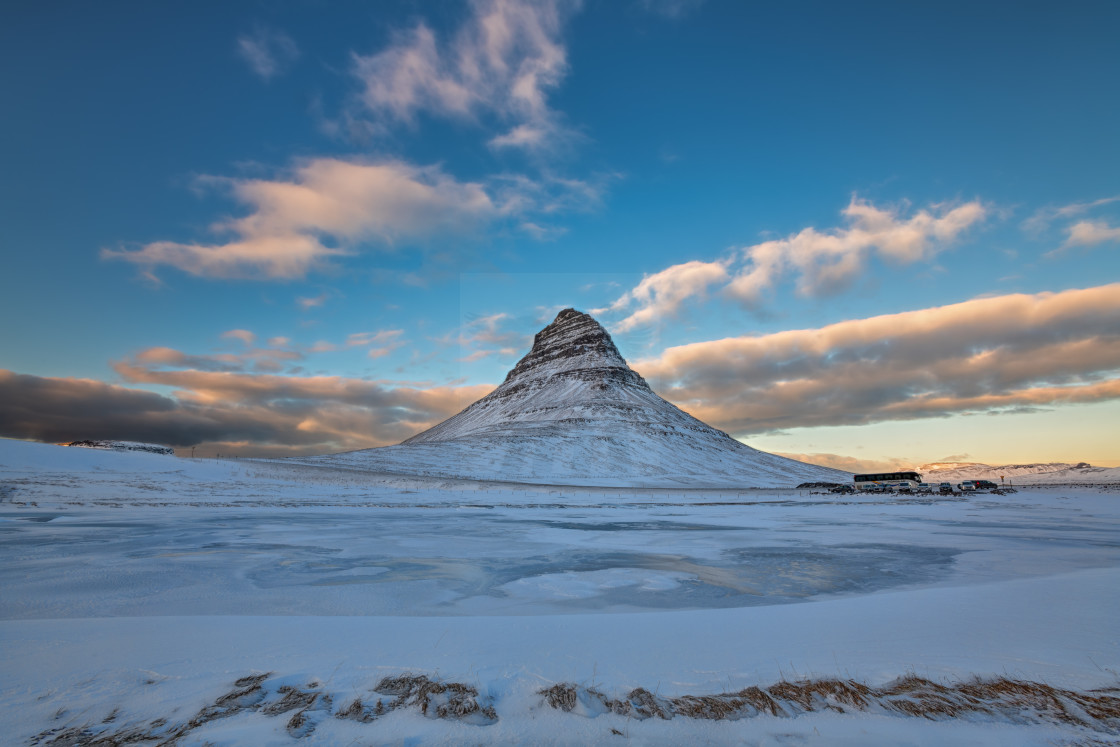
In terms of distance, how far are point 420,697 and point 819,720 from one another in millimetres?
3858

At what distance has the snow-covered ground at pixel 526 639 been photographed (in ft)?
15.8

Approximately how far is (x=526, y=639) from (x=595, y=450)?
422 feet

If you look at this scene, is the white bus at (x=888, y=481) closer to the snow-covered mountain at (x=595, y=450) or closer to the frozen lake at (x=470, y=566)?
the snow-covered mountain at (x=595, y=450)

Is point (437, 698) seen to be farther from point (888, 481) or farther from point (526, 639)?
point (888, 481)

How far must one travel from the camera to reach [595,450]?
441 feet

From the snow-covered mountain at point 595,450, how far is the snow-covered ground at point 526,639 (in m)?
84.7

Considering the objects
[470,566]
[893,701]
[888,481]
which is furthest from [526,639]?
[888,481]

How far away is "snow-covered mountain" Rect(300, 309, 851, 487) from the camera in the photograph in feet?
357

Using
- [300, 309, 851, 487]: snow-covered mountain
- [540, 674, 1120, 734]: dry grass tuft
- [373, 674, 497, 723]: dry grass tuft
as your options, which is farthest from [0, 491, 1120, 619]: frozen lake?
[300, 309, 851, 487]: snow-covered mountain

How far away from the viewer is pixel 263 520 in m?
26.9

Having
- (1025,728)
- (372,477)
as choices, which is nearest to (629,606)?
(1025,728)

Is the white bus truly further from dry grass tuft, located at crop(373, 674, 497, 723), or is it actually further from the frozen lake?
dry grass tuft, located at crop(373, 674, 497, 723)

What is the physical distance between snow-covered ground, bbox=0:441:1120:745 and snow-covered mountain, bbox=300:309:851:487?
278 ft

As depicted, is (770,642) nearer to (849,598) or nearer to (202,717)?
(849,598)
